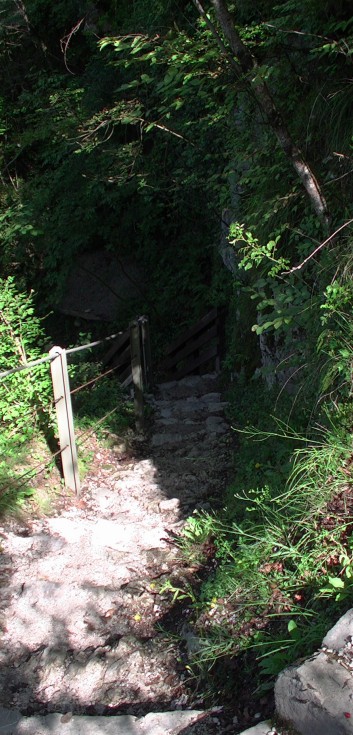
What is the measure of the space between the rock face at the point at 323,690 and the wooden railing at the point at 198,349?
24.7 feet

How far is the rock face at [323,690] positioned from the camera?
6.14 ft

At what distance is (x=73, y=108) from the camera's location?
33.2ft

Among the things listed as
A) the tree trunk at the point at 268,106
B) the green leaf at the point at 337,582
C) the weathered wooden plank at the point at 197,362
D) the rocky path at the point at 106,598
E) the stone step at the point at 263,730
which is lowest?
the weathered wooden plank at the point at 197,362

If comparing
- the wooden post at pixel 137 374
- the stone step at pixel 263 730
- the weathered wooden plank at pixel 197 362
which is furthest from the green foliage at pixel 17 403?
the weathered wooden plank at pixel 197 362

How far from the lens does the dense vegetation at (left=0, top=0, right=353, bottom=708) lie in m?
2.89

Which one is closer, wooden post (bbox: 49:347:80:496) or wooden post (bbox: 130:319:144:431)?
wooden post (bbox: 49:347:80:496)

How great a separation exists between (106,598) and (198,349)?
262 inches

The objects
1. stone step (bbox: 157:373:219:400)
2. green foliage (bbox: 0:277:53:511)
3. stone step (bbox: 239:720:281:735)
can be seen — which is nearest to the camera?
stone step (bbox: 239:720:281:735)

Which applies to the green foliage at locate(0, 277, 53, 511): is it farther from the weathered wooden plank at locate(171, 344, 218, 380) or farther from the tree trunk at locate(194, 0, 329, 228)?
the weathered wooden plank at locate(171, 344, 218, 380)

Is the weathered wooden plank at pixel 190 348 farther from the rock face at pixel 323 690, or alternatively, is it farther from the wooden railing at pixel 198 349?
the rock face at pixel 323 690

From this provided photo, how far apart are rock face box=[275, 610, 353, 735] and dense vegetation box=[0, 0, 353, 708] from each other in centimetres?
31

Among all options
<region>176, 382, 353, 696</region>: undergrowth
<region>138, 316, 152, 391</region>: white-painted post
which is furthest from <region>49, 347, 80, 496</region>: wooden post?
<region>138, 316, 152, 391</region>: white-painted post

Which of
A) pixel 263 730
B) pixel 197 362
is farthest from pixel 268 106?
pixel 197 362

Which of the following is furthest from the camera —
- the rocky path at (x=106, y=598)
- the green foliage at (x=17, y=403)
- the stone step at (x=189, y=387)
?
the stone step at (x=189, y=387)
